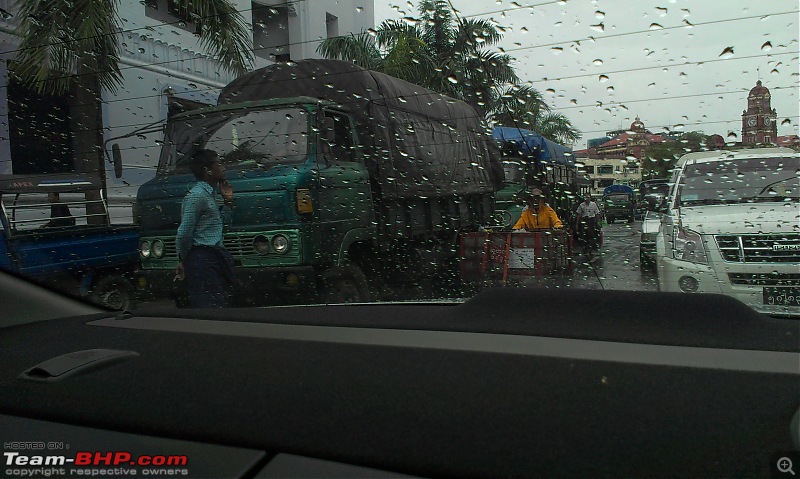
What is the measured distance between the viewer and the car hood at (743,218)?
1882mm

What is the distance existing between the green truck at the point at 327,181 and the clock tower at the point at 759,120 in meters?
1.11

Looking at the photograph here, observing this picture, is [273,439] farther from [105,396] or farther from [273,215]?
[273,215]

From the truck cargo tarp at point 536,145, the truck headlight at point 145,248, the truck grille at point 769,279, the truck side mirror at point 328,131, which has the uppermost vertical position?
the truck side mirror at point 328,131

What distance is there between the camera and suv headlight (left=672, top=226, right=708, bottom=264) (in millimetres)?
2061

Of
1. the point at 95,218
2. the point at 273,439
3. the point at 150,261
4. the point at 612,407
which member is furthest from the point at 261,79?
the point at 612,407

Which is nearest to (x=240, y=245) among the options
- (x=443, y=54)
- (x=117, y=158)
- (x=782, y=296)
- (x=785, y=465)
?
(x=117, y=158)

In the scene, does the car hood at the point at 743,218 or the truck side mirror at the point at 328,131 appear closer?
the car hood at the point at 743,218

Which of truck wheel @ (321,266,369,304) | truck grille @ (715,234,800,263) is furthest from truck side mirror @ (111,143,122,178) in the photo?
truck grille @ (715,234,800,263)

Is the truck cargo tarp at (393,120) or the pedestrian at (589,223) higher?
the truck cargo tarp at (393,120)

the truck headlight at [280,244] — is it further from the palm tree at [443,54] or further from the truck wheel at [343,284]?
the palm tree at [443,54]

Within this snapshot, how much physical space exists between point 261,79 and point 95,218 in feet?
4.75

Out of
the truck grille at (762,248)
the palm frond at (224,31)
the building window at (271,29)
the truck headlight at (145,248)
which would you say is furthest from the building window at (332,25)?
the truck grille at (762,248)

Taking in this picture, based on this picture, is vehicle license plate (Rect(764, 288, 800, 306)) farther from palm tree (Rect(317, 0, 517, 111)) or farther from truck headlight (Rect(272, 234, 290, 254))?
truck headlight (Rect(272, 234, 290, 254))

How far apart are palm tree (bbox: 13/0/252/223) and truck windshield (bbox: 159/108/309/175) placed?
1.09 feet
